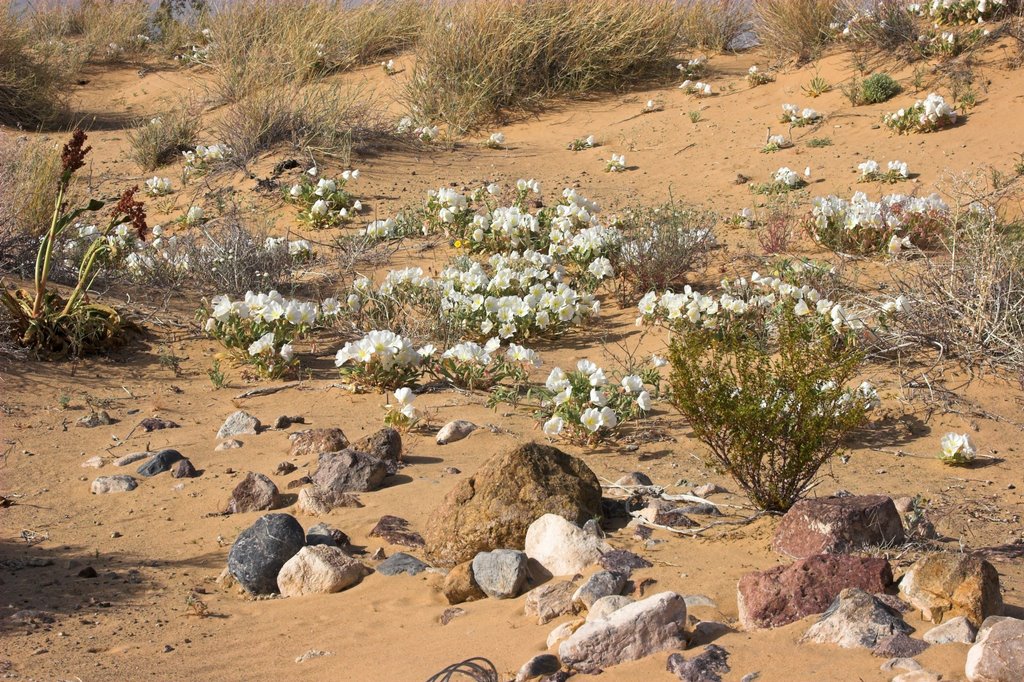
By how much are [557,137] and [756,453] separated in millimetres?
8785

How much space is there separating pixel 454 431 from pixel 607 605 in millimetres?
2106

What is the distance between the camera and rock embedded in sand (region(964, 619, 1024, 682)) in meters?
2.13

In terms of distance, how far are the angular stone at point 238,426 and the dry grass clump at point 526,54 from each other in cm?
743

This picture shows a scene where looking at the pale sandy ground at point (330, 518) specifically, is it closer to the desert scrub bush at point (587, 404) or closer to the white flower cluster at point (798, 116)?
the desert scrub bush at point (587, 404)

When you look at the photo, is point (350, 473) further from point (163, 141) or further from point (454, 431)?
point (163, 141)

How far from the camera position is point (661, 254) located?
22.3 feet

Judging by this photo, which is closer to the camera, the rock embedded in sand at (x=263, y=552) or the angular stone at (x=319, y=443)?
the rock embedded in sand at (x=263, y=552)

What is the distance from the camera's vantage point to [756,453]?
3496 millimetres

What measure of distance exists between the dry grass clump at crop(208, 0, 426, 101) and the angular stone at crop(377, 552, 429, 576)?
8486 mm

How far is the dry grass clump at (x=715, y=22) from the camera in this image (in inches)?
578

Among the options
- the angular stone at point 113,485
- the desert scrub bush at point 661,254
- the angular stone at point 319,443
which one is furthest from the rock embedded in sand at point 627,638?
the desert scrub bush at point 661,254

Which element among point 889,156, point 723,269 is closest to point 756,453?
point 723,269

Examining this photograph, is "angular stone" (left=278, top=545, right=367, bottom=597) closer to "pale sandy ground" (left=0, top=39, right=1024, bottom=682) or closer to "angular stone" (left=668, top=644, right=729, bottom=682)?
"pale sandy ground" (left=0, top=39, right=1024, bottom=682)

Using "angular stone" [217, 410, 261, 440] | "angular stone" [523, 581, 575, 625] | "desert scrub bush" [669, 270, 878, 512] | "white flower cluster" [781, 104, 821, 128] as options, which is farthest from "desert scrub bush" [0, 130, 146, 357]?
A: "white flower cluster" [781, 104, 821, 128]
